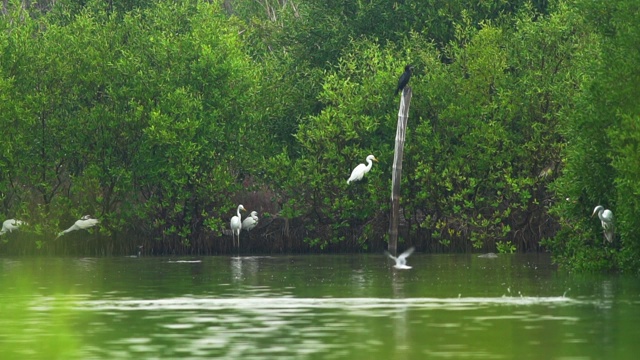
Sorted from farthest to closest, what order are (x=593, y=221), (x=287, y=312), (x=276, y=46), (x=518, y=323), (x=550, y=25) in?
(x=276, y=46) < (x=550, y=25) < (x=593, y=221) < (x=287, y=312) < (x=518, y=323)

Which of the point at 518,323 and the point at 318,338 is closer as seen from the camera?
the point at 318,338

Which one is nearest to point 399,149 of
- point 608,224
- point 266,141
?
point 608,224

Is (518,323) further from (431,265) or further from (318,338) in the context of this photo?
(431,265)

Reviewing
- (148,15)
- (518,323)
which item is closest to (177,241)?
(148,15)

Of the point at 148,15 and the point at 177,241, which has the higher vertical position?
the point at 148,15

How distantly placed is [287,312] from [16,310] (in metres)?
5.37

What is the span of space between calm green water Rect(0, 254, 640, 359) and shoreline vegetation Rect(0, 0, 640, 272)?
10.5 metres

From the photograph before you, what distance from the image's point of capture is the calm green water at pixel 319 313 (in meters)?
21.8

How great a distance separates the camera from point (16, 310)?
29656 mm

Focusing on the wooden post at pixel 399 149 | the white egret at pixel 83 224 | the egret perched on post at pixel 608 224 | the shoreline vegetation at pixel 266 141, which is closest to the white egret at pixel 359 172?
the shoreline vegetation at pixel 266 141

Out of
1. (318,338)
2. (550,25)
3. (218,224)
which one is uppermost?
(550,25)

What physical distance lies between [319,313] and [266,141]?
32.7 metres

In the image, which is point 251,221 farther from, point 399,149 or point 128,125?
point 399,149

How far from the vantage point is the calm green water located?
21797mm
